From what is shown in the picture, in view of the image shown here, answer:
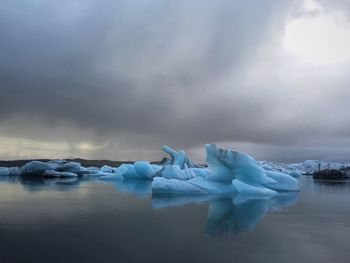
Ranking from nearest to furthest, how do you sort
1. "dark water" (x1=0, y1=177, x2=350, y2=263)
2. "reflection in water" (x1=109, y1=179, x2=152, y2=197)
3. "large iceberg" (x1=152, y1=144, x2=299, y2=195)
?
"dark water" (x1=0, y1=177, x2=350, y2=263) → "large iceberg" (x1=152, y1=144, x2=299, y2=195) → "reflection in water" (x1=109, y1=179, x2=152, y2=197)

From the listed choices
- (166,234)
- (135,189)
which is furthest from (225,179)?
(166,234)

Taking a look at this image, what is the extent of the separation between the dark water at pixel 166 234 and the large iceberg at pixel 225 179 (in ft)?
17.6

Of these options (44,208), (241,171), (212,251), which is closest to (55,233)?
(212,251)

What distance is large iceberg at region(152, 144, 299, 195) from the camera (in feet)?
59.8

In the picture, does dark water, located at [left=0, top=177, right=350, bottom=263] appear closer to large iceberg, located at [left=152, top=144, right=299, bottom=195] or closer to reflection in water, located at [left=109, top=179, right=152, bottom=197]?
large iceberg, located at [left=152, top=144, right=299, bottom=195]

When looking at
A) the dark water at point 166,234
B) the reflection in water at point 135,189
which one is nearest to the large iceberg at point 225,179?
the reflection in water at point 135,189

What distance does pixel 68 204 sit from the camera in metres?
12.9

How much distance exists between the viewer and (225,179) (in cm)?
2102

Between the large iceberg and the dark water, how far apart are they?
5.35m

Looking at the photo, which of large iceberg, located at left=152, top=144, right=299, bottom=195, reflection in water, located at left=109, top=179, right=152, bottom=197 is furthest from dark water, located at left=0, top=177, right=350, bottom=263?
reflection in water, located at left=109, top=179, right=152, bottom=197

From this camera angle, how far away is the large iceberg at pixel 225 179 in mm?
18219

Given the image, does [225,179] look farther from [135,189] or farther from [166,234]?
[166,234]

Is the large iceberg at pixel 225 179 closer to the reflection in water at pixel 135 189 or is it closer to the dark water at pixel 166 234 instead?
the reflection in water at pixel 135 189

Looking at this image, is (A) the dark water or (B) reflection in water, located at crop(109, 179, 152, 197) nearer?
(A) the dark water
